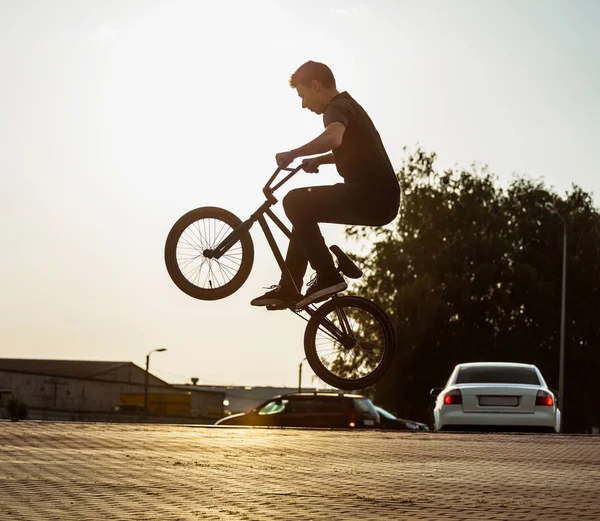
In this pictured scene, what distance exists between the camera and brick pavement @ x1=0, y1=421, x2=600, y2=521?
794cm

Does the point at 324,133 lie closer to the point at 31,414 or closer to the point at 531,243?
the point at 531,243

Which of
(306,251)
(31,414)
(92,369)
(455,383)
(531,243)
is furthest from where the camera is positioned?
(92,369)

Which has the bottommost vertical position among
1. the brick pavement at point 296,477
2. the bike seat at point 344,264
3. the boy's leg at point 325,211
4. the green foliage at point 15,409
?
the brick pavement at point 296,477

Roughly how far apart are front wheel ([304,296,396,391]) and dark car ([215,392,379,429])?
63.7ft

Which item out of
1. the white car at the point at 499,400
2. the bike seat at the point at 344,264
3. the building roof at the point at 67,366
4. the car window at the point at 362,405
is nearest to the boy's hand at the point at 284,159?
the bike seat at the point at 344,264

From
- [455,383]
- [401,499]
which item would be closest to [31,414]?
[455,383]

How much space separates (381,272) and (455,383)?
32855mm

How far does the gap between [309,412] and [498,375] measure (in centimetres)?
908

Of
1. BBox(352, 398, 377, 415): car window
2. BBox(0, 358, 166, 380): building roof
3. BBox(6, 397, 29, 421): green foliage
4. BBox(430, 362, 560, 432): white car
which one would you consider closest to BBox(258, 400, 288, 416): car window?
BBox(352, 398, 377, 415): car window

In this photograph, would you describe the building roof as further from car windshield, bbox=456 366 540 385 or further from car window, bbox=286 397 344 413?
car windshield, bbox=456 366 540 385

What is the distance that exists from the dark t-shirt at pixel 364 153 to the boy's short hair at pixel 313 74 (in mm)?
135

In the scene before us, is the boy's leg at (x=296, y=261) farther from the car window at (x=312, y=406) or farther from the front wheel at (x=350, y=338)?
the car window at (x=312, y=406)

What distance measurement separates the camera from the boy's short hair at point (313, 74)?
7.54 m

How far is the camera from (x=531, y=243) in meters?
57.3
